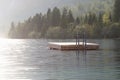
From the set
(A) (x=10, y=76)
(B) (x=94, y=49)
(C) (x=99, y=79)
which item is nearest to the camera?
(C) (x=99, y=79)

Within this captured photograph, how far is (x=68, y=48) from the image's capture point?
300 feet

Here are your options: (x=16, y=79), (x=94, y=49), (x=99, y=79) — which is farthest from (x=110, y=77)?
(x=94, y=49)

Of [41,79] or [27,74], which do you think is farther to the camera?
[27,74]

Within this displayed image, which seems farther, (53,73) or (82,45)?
(82,45)

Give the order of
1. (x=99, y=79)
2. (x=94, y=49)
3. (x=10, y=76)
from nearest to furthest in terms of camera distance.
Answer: (x=99, y=79) → (x=10, y=76) → (x=94, y=49)

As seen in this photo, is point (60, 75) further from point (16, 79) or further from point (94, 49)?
point (94, 49)

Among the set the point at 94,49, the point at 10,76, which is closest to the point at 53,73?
→ the point at 10,76

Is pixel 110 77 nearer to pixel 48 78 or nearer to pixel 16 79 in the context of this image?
pixel 48 78

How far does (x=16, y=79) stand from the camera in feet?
119

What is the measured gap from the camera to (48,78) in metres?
36.8

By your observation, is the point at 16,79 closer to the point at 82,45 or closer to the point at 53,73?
the point at 53,73

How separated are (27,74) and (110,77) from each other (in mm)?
8835

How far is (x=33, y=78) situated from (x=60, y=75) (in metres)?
3.16

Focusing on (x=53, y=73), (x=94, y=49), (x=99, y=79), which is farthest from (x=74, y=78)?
(x=94, y=49)
